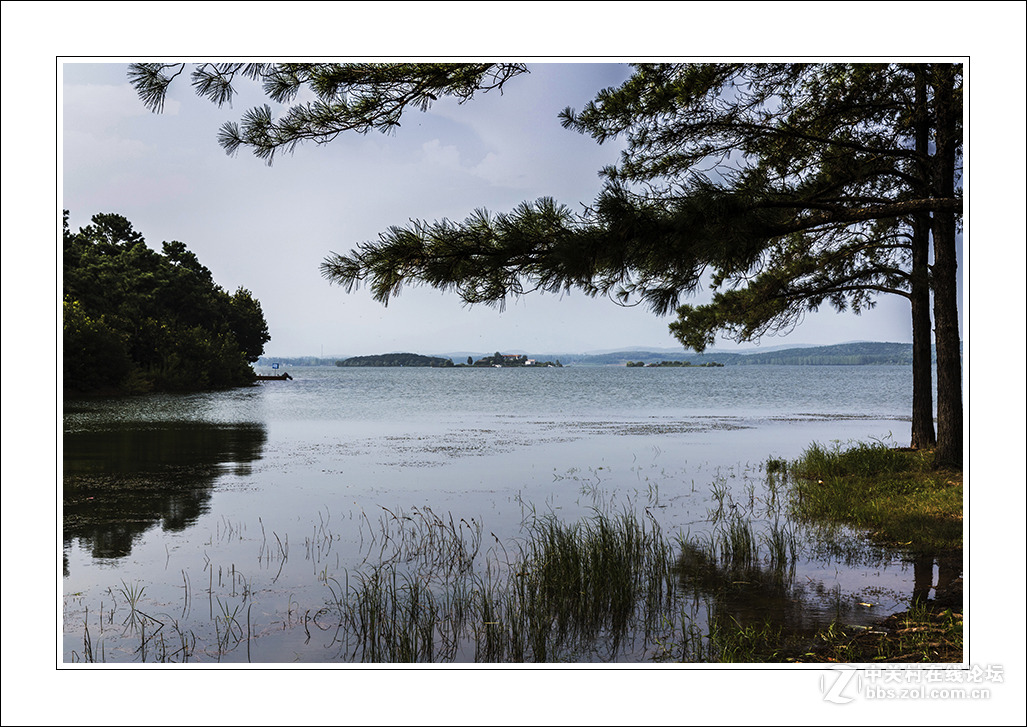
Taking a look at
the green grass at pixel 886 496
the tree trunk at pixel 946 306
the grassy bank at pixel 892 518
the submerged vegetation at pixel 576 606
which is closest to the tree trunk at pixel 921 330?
the green grass at pixel 886 496

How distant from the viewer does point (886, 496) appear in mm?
6695

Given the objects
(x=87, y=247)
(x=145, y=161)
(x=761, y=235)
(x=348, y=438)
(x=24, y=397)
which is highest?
(x=145, y=161)

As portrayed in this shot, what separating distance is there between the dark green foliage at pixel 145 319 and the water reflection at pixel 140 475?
6821mm

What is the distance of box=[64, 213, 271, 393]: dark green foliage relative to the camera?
23.2 m

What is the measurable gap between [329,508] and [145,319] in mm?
24052

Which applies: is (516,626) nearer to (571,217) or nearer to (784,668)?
(784,668)

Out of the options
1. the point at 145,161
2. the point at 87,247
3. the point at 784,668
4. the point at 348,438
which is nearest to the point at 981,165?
the point at 784,668

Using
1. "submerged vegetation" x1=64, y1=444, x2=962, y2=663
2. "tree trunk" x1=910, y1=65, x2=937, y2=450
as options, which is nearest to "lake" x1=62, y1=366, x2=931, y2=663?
"submerged vegetation" x1=64, y1=444, x2=962, y2=663

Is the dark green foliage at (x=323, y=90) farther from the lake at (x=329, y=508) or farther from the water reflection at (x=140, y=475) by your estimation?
the water reflection at (x=140, y=475)

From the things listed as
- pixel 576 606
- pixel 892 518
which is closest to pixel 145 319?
pixel 576 606

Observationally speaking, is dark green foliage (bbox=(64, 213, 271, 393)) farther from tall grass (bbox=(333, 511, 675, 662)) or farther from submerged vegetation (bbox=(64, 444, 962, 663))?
tall grass (bbox=(333, 511, 675, 662))

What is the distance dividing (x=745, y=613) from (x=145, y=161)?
2902 centimetres

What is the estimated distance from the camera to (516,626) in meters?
3.91

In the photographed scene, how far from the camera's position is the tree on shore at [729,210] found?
11.9 feet
